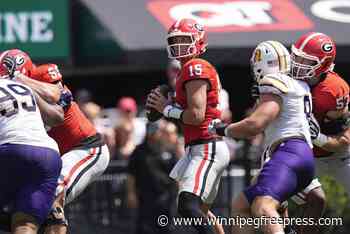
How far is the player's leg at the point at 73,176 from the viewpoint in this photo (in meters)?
9.54

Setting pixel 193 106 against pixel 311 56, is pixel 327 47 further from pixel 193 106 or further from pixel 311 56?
pixel 193 106

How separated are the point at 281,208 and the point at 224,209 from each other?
3.72m

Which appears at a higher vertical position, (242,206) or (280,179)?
(280,179)

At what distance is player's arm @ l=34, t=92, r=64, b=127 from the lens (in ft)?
29.7

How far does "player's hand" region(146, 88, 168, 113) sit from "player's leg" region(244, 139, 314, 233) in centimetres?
130

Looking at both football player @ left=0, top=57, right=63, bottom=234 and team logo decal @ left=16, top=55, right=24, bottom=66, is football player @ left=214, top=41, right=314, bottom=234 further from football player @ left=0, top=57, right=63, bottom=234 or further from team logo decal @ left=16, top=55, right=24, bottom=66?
team logo decal @ left=16, top=55, right=24, bottom=66

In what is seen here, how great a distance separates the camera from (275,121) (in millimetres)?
9188

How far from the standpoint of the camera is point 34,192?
340 inches

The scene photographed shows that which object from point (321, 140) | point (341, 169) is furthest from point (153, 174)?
point (321, 140)

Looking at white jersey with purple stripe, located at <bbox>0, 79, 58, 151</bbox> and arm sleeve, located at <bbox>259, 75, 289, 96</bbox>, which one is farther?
arm sleeve, located at <bbox>259, 75, 289, 96</bbox>

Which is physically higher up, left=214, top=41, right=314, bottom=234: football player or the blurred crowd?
left=214, top=41, right=314, bottom=234: football player

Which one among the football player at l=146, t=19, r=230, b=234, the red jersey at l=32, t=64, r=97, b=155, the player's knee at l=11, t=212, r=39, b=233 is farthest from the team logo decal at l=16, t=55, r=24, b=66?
the player's knee at l=11, t=212, r=39, b=233

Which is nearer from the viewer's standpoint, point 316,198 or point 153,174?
point 316,198

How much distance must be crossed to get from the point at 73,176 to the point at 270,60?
75.0 inches
